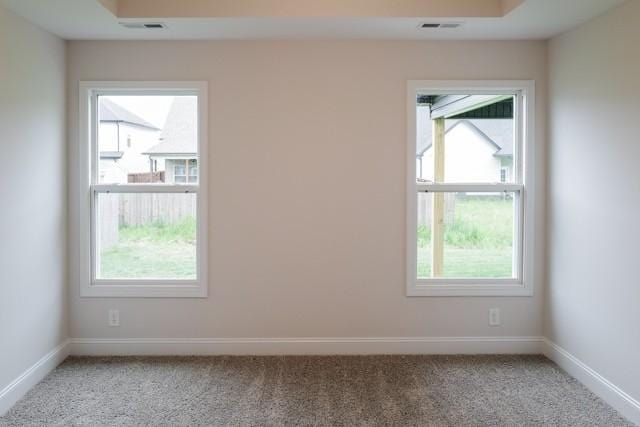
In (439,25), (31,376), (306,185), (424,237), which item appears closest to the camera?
(31,376)

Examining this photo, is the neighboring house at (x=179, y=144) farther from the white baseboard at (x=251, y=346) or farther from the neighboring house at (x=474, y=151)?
the neighboring house at (x=474, y=151)

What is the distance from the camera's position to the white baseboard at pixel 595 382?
2791mm

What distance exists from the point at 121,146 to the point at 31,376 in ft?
5.99

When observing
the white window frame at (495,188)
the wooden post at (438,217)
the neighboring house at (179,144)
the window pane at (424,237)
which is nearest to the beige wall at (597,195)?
the white window frame at (495,188)

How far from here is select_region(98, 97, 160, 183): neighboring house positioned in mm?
3775

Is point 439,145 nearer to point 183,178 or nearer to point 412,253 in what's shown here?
point 412,253

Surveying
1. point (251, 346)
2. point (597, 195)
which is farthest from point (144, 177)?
point (597, 195)

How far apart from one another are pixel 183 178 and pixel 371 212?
156 cm

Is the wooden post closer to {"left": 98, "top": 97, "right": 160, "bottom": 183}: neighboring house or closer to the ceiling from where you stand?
the ceiling

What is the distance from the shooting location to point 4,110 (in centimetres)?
291

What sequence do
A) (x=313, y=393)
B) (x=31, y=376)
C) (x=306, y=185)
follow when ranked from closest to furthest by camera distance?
(x=313, y=393), (x=31, y=376), (x=306, y=185)

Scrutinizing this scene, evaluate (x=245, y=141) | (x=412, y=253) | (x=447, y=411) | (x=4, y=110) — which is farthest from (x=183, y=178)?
(x=447, y=411)

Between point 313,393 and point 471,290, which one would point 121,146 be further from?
point 471,290

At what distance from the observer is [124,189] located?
376 cm
